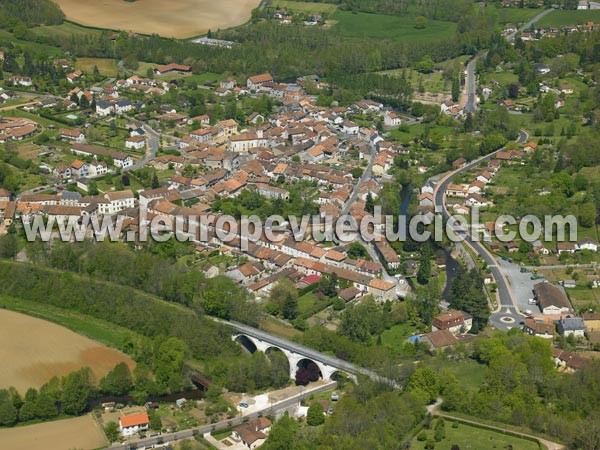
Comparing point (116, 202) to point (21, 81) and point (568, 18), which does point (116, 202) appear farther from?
point (568, 18)

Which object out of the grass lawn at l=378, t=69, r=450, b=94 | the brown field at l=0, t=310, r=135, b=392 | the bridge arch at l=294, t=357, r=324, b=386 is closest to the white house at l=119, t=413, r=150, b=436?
the brown field at l=0, t=310, r=135, b=392

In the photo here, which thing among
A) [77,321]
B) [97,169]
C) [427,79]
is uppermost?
[427,79]

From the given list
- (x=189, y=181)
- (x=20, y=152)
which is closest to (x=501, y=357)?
(x=189, y=181)

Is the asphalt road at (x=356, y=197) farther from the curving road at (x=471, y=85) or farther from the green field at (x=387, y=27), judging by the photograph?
the green field at (x=387, y=27)

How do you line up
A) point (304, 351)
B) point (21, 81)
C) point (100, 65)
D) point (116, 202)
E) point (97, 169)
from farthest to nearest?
point (100, 65) → point (21, 81) → point (97, 169) → point (116, 202) → point (304, 351)

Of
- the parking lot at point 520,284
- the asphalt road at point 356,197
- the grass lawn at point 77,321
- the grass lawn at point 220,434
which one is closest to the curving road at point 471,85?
the asphalt road at point 356,197

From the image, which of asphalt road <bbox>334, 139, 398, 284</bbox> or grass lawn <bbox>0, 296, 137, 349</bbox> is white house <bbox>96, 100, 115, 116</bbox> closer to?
asphalt road <bbox>334, 139, 398, 284</bbox>

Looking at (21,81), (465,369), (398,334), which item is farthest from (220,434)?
(21,81)
